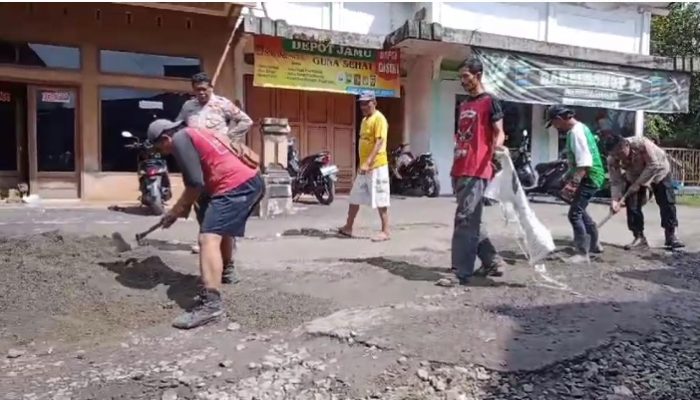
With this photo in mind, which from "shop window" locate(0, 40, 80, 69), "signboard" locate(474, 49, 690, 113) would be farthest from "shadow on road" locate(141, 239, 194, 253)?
"signboard" locate(474, 49, 690, 113)

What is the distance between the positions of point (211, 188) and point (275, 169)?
197 inches

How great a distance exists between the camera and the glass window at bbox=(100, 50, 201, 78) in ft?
35.8

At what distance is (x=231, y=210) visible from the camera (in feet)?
14.0

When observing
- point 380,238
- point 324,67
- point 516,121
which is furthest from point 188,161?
point 516,121

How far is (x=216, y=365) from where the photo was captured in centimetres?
344

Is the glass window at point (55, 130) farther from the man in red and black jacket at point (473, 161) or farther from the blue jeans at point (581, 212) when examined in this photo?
the blue jeans at point (581, 212)

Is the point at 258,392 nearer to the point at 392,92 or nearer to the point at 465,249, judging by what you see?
the point at 465,249

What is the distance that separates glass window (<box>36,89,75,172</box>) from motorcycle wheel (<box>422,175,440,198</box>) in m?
6.67

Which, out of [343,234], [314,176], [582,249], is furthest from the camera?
[314,176]

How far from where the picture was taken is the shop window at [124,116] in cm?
1104

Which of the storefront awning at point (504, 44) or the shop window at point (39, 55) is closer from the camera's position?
the shop window at point (39, 55)

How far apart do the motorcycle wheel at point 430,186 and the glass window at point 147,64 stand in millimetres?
4992

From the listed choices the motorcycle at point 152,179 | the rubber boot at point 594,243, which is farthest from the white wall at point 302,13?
the rubber boot at point 594,243

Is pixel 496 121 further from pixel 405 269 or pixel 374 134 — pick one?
pixel 374 134
